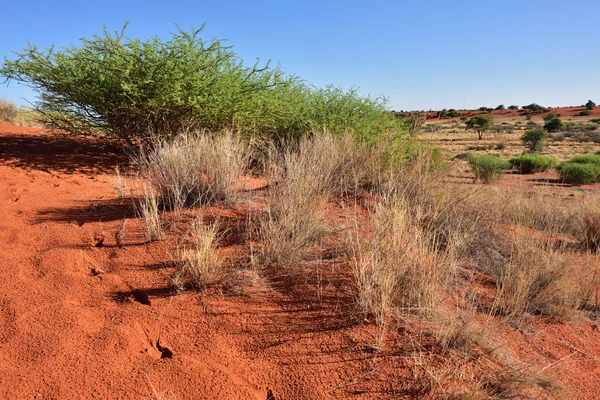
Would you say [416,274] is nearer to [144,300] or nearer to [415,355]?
[415,355]

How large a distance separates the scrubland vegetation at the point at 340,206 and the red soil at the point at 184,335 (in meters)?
0.18

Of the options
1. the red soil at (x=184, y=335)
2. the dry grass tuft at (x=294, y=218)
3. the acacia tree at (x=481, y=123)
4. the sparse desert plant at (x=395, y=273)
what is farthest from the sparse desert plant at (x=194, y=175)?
the acacia tree at (x=481, y=123)

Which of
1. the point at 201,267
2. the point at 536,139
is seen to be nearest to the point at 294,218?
the point at 201,267

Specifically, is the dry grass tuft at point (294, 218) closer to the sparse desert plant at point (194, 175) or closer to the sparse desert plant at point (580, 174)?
the sparse desert plant at point (194, 175)

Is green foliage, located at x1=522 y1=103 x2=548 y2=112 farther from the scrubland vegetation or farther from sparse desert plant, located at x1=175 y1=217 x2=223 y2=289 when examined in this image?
sparse desert plant, located at x1=175 y1=217 x2=223 y2=289

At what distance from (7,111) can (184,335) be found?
1902 centimetres

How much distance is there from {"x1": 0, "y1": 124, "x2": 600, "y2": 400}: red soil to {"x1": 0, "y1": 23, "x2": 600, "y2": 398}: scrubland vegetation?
0.18m

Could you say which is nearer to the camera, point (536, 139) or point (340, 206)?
point (340, 206)

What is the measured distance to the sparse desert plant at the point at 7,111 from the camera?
16.5 metres

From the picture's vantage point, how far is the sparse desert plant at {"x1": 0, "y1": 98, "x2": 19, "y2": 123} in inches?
649

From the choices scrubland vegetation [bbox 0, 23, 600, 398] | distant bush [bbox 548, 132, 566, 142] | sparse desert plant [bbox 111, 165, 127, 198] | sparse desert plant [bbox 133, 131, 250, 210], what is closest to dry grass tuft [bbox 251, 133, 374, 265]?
scrubland vegetation [bbox 0, 23, 600, 398]

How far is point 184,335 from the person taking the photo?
2836 millimetres

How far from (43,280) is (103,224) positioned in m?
1.20

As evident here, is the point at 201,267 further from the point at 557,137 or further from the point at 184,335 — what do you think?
the point at 557,137
